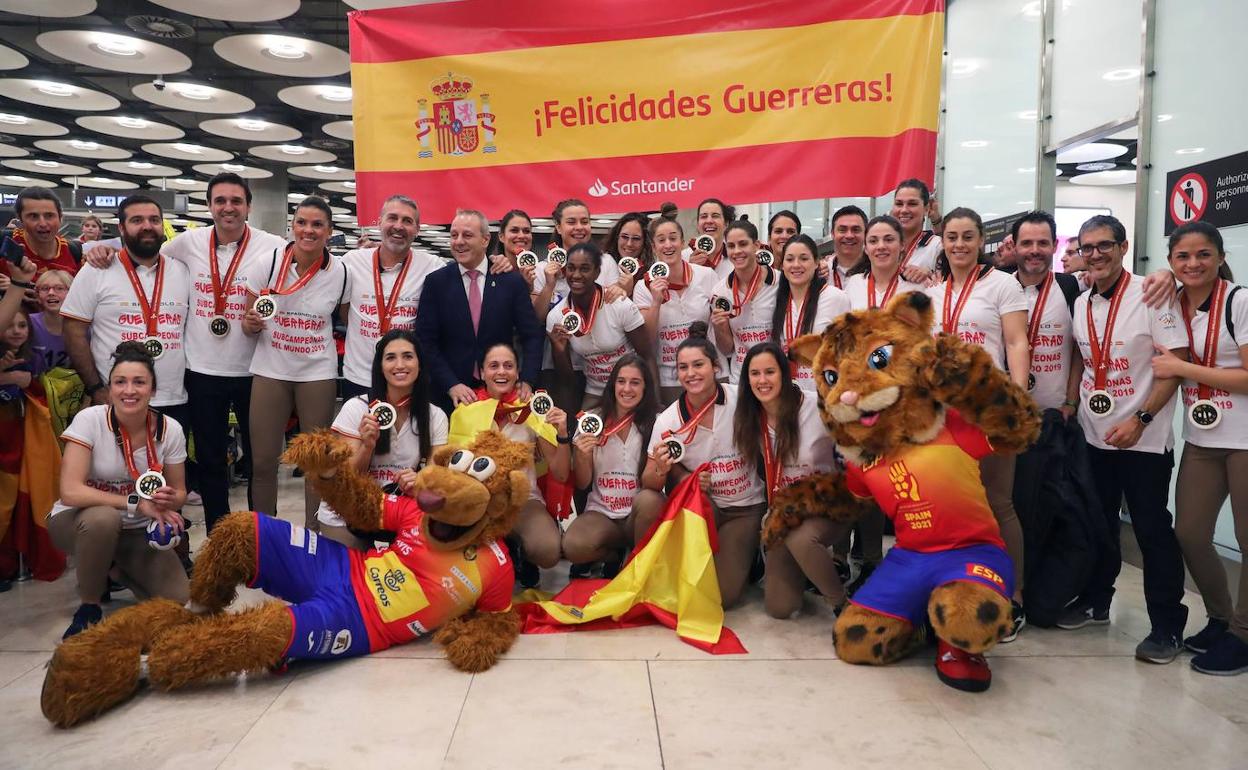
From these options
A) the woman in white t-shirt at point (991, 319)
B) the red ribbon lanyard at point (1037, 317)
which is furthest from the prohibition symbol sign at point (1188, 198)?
the woman in white t-shirt at point (991, 319)

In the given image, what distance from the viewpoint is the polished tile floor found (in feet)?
7.34

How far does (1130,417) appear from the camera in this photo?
10.1 feet

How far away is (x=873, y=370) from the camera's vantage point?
283 cm

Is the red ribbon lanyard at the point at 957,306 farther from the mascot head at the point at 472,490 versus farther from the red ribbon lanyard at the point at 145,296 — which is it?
the red ribbon lanyard at the point at 145,296

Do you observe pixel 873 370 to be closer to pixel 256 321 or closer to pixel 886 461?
pixel 886 461

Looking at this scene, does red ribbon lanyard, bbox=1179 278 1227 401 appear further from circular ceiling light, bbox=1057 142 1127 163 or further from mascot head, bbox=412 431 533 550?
circular ceiling light, bbox=1057 142 1127 163

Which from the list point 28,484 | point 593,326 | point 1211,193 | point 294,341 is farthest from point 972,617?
point 28,484

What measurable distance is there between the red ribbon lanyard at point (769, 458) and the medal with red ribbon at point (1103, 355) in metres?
1.34

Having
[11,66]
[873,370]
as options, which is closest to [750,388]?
[873,370]

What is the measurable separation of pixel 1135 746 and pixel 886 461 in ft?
3.82

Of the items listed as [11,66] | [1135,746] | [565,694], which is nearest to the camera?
[1135,746]

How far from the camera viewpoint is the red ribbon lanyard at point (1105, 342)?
10.4 ft

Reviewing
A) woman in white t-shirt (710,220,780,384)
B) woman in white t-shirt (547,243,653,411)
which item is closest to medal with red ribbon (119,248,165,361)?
woman in white t-shirt (547,243,653,411)

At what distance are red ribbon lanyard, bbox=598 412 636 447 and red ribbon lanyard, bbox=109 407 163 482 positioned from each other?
193 cm
